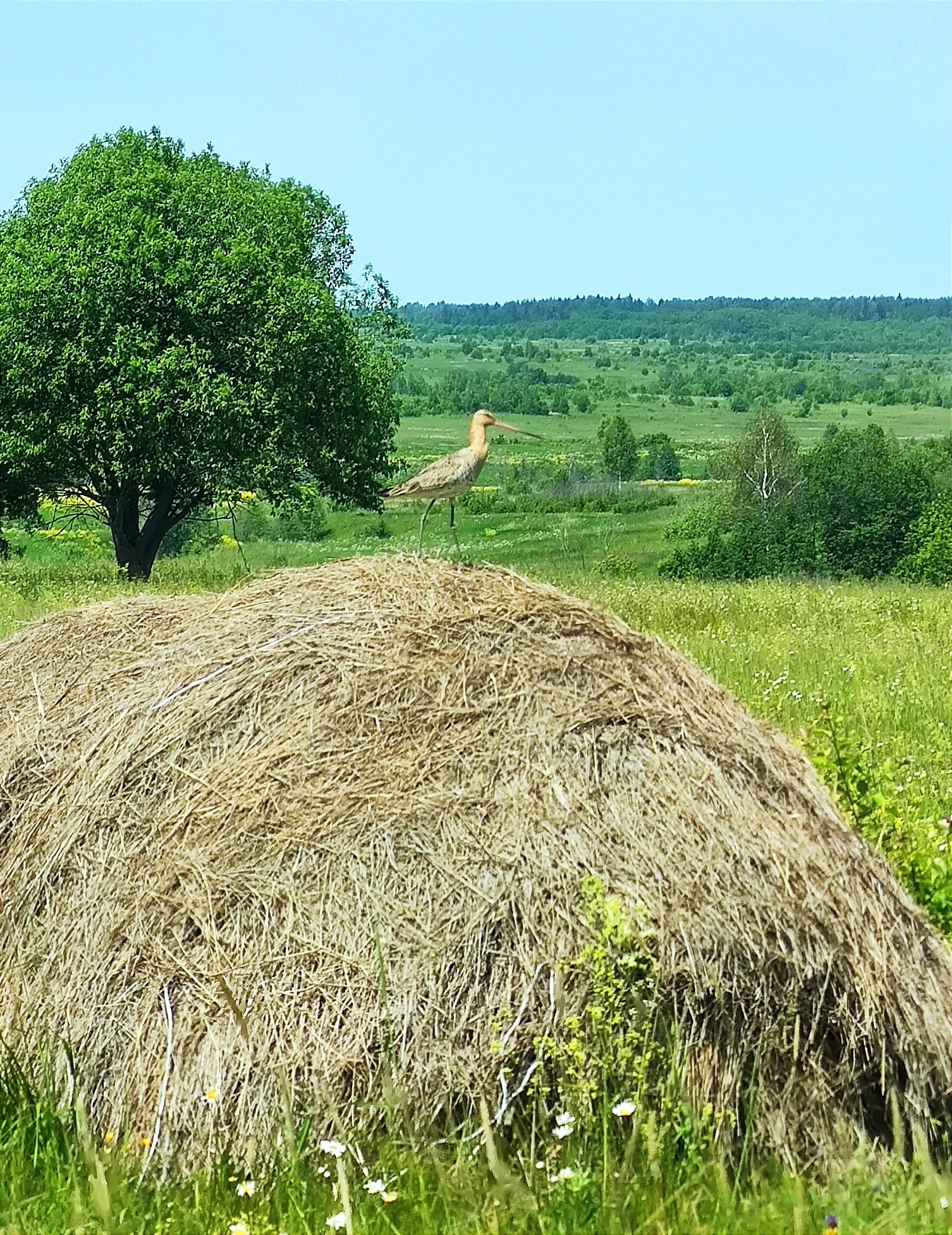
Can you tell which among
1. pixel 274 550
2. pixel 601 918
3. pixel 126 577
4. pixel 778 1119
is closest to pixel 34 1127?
pixel 601 918

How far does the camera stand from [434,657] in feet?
17.0

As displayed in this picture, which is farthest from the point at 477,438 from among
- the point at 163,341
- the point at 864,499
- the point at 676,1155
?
the point at 864,499

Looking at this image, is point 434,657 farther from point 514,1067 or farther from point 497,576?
point 514,1067

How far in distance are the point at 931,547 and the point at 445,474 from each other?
2019 inches

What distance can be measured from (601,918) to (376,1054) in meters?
0.76

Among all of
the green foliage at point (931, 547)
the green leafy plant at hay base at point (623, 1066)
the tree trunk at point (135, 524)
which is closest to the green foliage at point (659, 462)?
the green foliage at point (931, 547)

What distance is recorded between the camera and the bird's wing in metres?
7.33

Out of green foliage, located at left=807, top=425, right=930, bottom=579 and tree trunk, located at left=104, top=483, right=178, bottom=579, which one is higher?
tree trunk, located at left=104, top=483, right=178, bottom=579

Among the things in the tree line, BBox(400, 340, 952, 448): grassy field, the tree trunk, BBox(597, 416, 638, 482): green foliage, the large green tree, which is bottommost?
BBox(400, 340, 952, 448): grassy field

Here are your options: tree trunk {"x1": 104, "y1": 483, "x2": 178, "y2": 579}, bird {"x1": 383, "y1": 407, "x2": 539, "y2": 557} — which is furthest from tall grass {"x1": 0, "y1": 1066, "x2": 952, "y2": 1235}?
tree trunk {"x1": 104, "y1": 483, "x2": 178, "y2": 579}

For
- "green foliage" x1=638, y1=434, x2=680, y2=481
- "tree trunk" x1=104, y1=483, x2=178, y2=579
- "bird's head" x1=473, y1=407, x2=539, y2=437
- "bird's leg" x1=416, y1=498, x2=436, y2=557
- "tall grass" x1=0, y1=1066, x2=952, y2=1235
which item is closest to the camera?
"tall grass" x1=0, y1=1066, x2=952, y2=1235

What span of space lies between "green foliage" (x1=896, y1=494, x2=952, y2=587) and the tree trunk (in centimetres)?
2532

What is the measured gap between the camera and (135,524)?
37375 millimetres

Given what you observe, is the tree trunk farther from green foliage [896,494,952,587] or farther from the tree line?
the tree line
